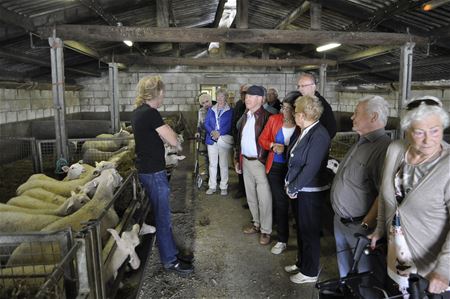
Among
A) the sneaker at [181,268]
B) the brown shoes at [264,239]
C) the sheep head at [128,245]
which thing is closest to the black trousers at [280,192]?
the brown shoes at [264,239]

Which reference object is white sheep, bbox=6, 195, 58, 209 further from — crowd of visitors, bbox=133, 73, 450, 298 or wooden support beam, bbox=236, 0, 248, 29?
wooden support beam, bbox=236, 0, 248, 29

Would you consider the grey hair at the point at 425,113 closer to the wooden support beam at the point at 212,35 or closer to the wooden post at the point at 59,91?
the wooden support beam at the point at 212,35

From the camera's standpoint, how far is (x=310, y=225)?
9.27 feet

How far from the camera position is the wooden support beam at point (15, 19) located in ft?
14.2

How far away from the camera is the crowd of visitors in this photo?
1.59 metres

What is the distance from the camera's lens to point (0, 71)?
7.47 meters

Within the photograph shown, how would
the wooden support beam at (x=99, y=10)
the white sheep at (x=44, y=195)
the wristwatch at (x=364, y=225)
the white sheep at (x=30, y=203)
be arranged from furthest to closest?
the wooden support beam at (x=99, y=10) → the white sheep at (x=44, y=195) → the white sheep at (x=30, y=203) → the wristwatch at (x=364, y=225)

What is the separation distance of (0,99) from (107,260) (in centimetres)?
732

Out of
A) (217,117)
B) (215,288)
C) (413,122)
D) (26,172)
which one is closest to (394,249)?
(413,122)

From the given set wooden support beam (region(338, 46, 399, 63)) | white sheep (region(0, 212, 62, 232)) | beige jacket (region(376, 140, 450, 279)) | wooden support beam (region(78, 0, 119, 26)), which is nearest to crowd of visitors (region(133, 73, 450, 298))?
beige jacket (region(376, 140, 450, 279))

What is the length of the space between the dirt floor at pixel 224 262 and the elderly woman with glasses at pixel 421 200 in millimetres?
717

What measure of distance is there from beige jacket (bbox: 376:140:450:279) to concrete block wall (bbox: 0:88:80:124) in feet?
29.2

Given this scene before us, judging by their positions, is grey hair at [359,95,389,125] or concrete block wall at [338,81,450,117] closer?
grey hair at [359,95,389,125]

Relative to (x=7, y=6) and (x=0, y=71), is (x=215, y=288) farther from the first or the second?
(x=0, y=71)
